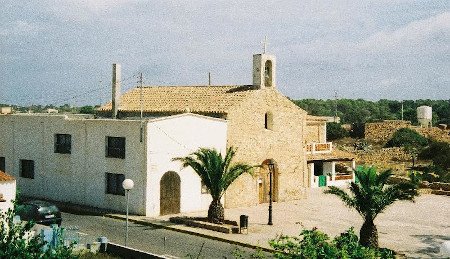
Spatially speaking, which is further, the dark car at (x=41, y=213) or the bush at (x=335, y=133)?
the bush at (x=335, y=133)

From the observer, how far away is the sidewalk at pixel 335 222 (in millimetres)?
23886

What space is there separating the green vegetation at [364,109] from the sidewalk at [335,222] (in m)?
86.8

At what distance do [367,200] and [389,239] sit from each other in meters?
4.60

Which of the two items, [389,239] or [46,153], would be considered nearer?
[389,239]

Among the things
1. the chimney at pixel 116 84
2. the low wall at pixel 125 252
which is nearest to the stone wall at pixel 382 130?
the chimney at pixel 116 84

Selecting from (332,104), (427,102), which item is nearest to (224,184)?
(332,104)

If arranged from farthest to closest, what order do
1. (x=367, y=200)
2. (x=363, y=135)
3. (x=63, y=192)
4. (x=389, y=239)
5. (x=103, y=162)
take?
(x=363, y=135), (x=63, y=192), (x=103, y=162), (x=389, y=239), (x=367, y=200)

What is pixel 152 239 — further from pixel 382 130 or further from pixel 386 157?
pixel 382 130

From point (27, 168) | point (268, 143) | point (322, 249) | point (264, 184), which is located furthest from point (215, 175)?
point (322, 249)

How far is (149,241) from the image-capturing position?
22969 mm

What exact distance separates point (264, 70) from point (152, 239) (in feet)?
47.1

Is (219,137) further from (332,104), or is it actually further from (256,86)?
(332,104)

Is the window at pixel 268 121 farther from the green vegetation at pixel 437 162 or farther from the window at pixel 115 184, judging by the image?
the green vegetation at pixel 437 162

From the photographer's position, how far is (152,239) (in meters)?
23.4
